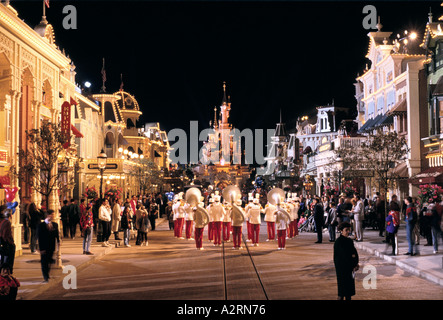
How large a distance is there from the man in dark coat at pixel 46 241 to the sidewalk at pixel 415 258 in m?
8.63

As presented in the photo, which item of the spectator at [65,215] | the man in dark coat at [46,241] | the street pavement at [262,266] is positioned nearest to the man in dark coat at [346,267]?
the street pavement at [262,266]

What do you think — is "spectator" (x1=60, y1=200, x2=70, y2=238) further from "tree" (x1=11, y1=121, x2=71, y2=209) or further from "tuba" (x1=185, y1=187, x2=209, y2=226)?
"tuba" (x1=185, y1=187, x2=209, y2=226)

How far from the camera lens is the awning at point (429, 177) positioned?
1072 inches

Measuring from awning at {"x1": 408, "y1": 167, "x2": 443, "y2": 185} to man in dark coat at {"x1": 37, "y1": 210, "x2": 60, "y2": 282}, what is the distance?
64.5ft

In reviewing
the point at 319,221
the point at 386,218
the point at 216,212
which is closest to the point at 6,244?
the point at 386,218

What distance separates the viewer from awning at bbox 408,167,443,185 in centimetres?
2722

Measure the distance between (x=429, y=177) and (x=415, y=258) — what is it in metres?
12.3

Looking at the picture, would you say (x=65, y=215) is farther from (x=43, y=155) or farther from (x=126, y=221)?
(x=43, y=155)

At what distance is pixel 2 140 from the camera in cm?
2142

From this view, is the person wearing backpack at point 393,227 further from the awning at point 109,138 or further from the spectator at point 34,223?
the awning at point 109,138

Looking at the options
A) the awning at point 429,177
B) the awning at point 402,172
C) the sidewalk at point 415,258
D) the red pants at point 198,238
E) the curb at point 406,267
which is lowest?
the curb at point 406,267

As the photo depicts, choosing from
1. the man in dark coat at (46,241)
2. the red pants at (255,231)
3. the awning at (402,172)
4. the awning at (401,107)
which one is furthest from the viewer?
the awning at (401,107)

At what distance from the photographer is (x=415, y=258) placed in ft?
54.5

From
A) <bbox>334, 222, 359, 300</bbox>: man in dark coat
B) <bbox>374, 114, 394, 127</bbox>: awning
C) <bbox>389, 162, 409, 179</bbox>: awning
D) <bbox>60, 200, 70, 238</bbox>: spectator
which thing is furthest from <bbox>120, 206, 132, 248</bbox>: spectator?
<bbox>374, 114, 394, 127</bbox>: awning
